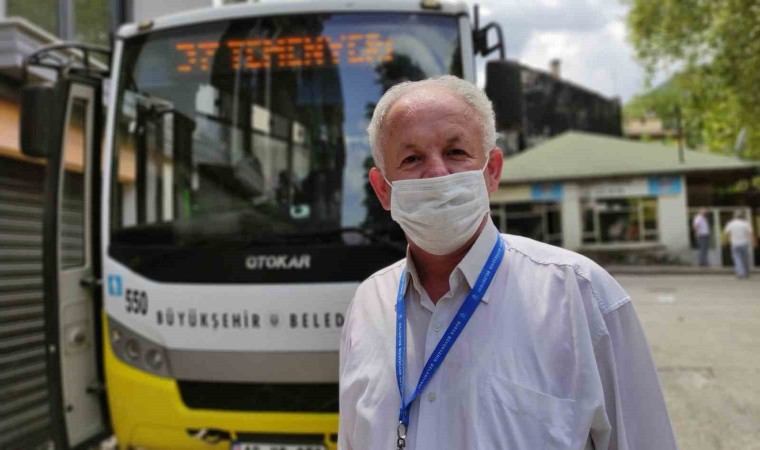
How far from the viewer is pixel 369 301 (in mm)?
1887

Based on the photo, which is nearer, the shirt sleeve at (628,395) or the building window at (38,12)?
the shirt sleeve at (628,395)

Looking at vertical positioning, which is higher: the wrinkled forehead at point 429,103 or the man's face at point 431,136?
the wrinkled forehead at point 429,103

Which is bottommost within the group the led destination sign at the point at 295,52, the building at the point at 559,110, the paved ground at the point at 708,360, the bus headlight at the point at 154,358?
the paved ground at the point at 708,360

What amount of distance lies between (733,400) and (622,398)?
17.2ft

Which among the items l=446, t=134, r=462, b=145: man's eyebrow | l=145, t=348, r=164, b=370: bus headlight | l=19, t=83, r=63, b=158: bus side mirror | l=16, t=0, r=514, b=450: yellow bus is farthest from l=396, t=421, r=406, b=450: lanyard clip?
l=19, t=83, r=63, b=158: bus side mirror

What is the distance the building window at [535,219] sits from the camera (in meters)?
26.0

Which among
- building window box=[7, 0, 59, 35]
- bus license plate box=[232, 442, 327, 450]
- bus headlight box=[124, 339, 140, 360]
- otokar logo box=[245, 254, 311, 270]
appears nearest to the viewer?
bus license plate box=[232, 442, 327, 450]

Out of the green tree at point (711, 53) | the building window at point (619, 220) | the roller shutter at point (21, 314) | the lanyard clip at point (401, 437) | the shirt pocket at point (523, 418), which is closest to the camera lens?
the shirt pocket at point (523, 418)

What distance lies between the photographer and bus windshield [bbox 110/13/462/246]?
4.03 meters

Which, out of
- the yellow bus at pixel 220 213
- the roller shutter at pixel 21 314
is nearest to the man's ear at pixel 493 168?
the yellow bus at pixel 220 213

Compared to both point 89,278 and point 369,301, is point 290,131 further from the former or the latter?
point 369,301

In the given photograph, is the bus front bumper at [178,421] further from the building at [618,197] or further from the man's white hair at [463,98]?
the building at [618,197]

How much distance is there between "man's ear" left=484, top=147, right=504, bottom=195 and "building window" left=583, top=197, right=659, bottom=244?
24439 mm

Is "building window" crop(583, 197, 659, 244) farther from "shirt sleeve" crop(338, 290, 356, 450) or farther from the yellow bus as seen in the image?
"shirt sleeve" crop(338, 290, 356, 450)
